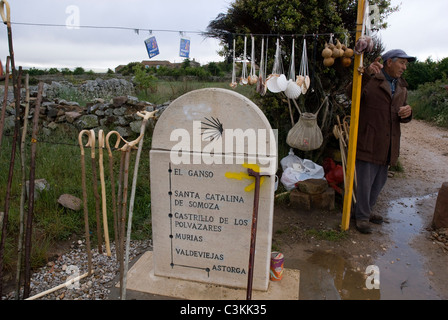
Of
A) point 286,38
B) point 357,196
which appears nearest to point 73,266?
point 357,196

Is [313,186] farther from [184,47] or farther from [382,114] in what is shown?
[184,47]

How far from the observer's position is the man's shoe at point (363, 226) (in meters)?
4.05

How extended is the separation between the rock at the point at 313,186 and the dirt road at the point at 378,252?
311 mm

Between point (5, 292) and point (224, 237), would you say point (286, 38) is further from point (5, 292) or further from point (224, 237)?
point (5, 292)

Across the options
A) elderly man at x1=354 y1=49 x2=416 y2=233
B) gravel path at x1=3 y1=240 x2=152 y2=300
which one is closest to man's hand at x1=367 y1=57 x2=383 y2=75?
elderly man at x1=354 y1=49 x2=416 y2=233

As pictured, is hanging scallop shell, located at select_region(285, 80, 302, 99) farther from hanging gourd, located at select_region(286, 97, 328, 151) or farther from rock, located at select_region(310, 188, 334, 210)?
rock, located at select_region(310, 188, 334, 210)

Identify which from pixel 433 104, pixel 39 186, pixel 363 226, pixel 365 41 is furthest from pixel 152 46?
pixel 433 104

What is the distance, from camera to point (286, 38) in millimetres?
5418

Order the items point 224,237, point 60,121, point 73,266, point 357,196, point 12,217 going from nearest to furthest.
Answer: point 224,237 → point 73,266 → point 12,217 → point 357,196 → point 60,121

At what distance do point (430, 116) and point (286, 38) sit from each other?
33.5 feet

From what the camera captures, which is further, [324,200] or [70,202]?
[324,200]

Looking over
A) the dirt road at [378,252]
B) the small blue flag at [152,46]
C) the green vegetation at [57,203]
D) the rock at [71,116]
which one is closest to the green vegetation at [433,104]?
the dirt road at [378,252]

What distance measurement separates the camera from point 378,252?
Result: 3.64m

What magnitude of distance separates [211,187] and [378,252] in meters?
2.07
